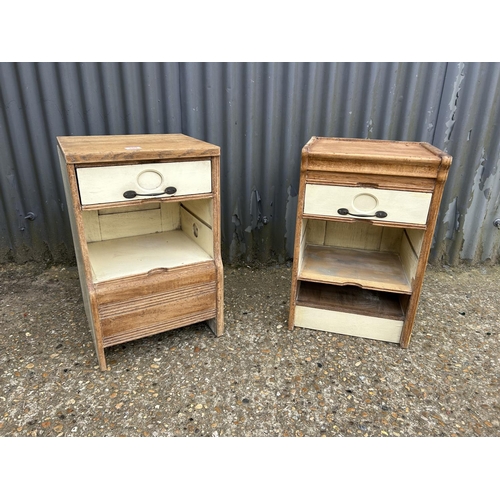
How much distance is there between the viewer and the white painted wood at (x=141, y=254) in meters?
1.80

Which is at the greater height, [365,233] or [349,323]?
[365,233]

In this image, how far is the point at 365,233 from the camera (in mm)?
2354

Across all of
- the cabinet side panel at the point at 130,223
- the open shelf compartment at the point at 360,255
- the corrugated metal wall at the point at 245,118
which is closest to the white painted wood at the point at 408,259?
the open shelf compartment at the point at 360,255

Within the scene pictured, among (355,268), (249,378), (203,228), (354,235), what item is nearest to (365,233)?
(354,235)

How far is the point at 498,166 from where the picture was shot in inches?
103

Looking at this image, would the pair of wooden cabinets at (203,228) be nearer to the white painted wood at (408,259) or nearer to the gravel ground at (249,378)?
the white painted wood at (408,259)

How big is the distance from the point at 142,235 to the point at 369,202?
128 centimetres

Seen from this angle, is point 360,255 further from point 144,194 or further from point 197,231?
point 144,194

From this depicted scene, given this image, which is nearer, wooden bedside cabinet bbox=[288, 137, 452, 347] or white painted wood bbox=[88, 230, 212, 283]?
wooden bedside cabinet bbox=[288, 137, 452, 347]

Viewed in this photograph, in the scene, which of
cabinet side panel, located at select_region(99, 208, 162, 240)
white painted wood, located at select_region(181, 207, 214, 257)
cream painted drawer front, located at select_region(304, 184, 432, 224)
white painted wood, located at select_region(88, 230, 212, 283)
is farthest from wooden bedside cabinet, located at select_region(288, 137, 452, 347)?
cabinet side panel, located at select_region(99, 208, 162, 240)

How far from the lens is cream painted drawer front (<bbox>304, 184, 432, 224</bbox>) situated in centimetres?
172

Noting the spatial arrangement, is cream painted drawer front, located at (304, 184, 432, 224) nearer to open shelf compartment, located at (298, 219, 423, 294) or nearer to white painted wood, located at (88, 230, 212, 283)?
open shelf compartment, located at (298, 219, 423, 294)

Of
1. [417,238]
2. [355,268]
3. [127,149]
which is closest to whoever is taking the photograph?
[127,149]

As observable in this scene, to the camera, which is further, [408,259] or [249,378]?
[408,259]
